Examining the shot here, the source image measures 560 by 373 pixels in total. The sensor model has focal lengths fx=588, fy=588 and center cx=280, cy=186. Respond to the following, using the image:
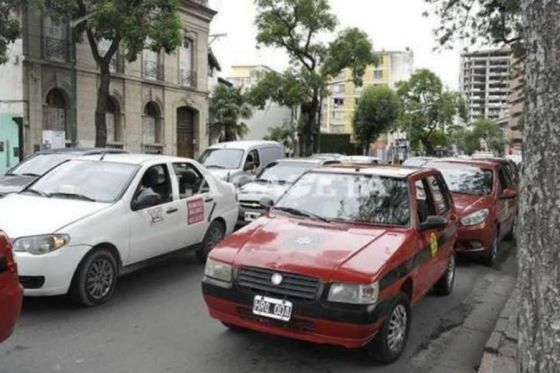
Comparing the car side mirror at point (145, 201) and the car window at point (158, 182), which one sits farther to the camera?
the car window at point (158, 182)

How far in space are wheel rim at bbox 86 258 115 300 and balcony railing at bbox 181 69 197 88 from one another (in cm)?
2550

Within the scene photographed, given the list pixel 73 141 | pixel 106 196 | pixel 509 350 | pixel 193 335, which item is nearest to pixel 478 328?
pixel 509 350

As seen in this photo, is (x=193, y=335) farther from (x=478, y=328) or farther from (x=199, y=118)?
(x=199, y=118)

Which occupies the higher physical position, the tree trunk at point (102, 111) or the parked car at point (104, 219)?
the tree trunk at point (102, 111)

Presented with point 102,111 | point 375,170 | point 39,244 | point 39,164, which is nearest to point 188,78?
point 102,111

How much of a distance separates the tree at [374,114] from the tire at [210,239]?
149ft

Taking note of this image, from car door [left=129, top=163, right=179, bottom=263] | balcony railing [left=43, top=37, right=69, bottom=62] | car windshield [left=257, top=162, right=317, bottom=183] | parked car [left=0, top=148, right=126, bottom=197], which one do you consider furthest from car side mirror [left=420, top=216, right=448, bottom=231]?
balcony railing [left=43, top=37, right=69, bottom=62]

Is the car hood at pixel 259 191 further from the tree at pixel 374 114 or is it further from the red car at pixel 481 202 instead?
the tree at pixel 374 114

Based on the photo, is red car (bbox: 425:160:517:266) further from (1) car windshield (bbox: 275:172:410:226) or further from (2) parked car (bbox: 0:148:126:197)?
(2) parked car (bbox: 0:148:126:197)

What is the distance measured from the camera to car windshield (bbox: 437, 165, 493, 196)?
32.7 ft

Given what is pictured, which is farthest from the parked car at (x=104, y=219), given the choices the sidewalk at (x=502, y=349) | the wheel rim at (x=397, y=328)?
the sidewalk at (x=502, y=349)

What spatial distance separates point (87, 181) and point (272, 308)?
3.46 meters

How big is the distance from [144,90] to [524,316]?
27.0 meters

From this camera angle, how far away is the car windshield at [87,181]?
6750 mm
